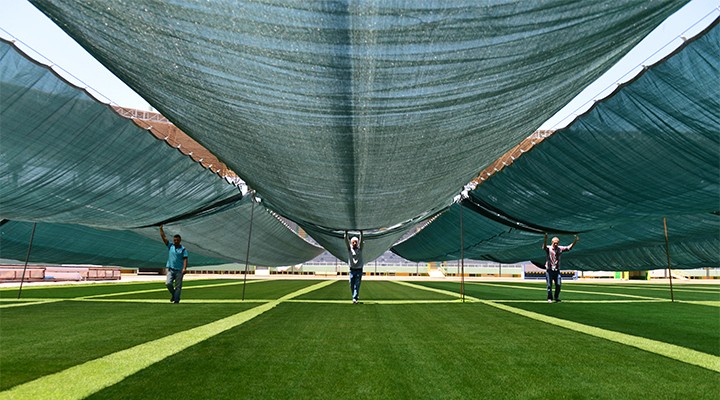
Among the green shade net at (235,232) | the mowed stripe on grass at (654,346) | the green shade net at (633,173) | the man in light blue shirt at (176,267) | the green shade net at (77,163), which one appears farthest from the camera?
the green shade net at (235,232)

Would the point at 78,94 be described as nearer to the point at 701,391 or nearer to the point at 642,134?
the point at 701,391

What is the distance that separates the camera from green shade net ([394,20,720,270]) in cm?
455

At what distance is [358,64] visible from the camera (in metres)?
2.94

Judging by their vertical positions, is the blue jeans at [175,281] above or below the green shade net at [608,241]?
below

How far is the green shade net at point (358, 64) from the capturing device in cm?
253

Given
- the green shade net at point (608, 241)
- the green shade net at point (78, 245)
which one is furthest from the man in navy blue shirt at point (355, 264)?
the green shade net at point (78, 245)

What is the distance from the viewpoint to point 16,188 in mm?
6457

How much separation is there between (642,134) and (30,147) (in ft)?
26.0

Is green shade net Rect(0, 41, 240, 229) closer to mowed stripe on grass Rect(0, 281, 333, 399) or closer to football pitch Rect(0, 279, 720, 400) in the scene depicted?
football pitch Rect(0, 279, 720, 400)

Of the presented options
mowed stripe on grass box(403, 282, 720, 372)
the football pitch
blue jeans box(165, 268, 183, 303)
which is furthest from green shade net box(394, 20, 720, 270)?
blue jeans box(165, 268, 183, 303)

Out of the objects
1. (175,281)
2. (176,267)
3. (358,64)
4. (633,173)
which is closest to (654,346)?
(358,64)

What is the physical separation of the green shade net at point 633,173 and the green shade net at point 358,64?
1.09 m

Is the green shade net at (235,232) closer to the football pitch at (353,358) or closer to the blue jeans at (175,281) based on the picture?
the blue jeans at (175,281)

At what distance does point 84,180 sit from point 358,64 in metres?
5.75
